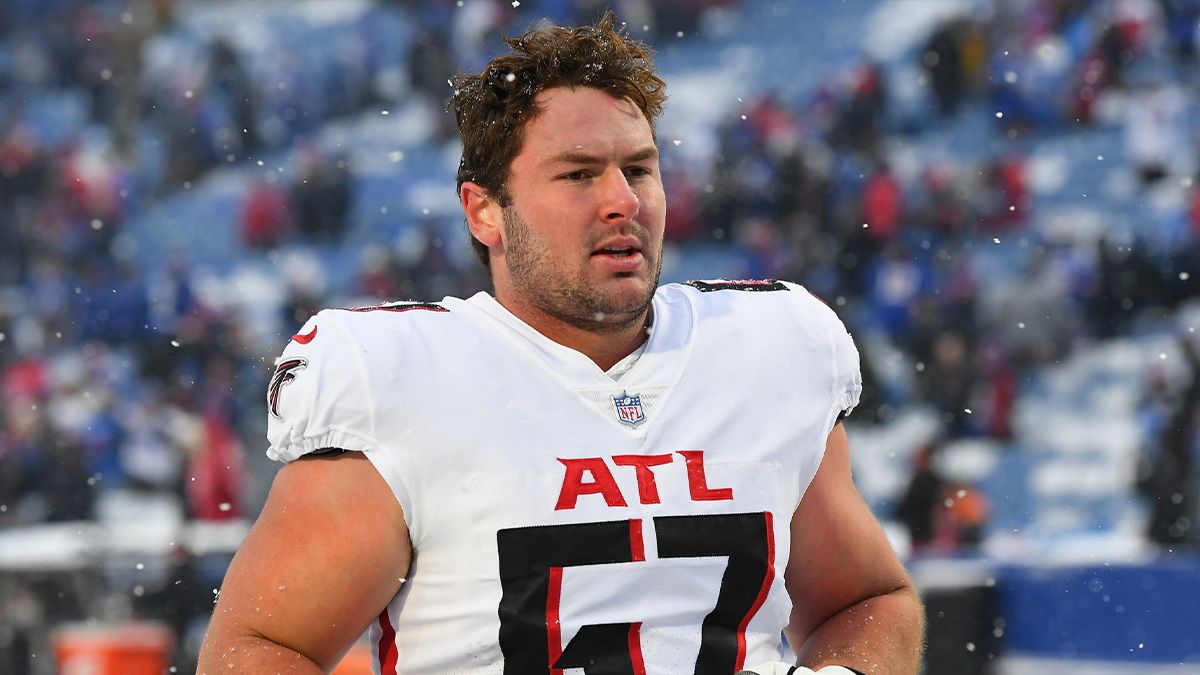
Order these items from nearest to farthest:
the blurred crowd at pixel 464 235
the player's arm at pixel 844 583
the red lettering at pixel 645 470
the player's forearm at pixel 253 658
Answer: the player's forearm at pixel 253 658, the red lettering at pixel 645 470, the player's arm at pixel 844 583, the blurred crowd at pixel 464 235

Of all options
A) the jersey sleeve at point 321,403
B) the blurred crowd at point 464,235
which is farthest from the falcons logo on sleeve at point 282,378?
the blurred crowd at point 464,235

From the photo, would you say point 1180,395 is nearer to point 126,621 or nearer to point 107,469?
point 126,621

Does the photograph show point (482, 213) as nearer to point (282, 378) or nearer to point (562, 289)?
point (562, 289)

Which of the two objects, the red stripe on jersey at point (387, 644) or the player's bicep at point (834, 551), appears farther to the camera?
the player's bicep at point (834, 551)

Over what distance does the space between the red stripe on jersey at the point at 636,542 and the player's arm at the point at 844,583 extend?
0.39 metres

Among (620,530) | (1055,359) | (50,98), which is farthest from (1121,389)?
(50,98)

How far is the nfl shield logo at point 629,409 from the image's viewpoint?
213 cm

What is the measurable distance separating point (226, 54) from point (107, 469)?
13.7 feet

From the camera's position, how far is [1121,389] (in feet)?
28.2

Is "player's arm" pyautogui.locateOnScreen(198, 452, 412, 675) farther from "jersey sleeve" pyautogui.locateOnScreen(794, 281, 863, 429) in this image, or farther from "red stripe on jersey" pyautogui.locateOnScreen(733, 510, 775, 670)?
"jersey sleeve" pyautogui.locateOnScreen(794, 281, 863, 429)

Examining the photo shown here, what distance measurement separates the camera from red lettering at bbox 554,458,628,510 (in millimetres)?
2007

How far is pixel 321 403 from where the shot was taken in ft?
6.46

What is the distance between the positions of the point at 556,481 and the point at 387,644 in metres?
0.38

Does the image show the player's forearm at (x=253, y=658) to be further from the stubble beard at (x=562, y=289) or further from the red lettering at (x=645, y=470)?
the stubble beard at (x=562, y=289)
